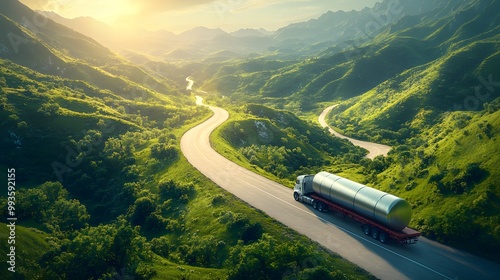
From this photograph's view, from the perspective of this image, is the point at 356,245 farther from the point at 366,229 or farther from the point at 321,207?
the point at 321,207

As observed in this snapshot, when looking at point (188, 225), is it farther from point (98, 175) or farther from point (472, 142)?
point (472, 142)

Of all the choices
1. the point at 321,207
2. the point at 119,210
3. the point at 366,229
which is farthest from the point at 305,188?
the point at 119,210

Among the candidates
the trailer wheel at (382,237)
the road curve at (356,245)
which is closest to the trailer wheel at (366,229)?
the road curve at (356,245)

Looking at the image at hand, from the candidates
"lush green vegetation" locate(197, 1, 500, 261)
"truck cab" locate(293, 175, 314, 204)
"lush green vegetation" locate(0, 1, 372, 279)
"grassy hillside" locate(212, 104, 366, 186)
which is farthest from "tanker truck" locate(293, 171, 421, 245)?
"grassy hillside" locate(212, 104, 366, 186)

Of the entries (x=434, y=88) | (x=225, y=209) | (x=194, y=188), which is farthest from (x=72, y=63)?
(x=434, y=88)

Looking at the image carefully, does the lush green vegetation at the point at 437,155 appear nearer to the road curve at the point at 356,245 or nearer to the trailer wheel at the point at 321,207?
the road curve at the point at 356,245

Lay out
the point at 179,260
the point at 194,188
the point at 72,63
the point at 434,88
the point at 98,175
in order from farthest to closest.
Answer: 1. the point at 72,63
2. the point at 434,88
3. the point at 98,175
4. the point at 194,188
5. the point at 179,260
